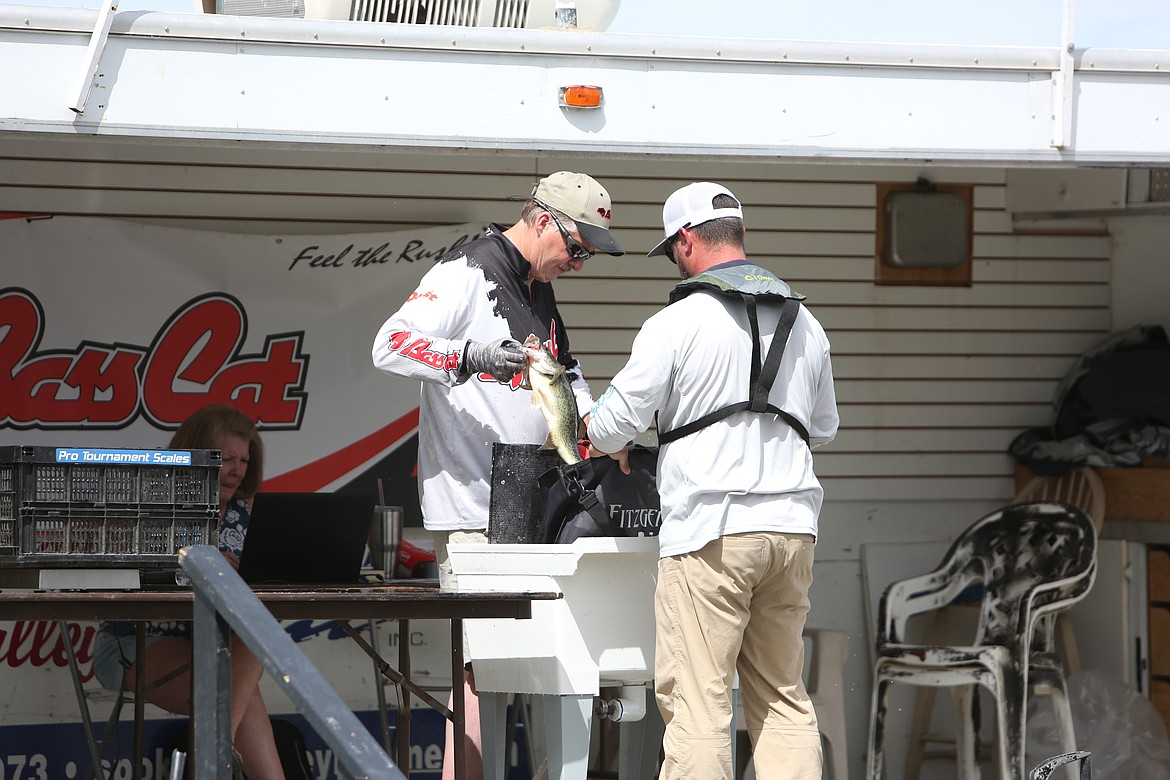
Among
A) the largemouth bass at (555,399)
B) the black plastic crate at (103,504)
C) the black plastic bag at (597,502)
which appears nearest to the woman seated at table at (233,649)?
the black plastic crate at (103,504)

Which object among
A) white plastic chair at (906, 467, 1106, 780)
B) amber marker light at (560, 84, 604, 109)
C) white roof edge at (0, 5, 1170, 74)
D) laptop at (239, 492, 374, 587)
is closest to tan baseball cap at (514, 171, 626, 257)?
amber marker light at (560, 84, 604, 109)

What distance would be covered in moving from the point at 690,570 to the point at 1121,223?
3.80m

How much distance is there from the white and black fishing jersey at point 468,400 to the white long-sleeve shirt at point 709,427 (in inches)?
19.1

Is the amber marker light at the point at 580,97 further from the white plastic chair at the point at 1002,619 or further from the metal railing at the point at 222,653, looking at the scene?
the white plastic chair at the point at 1002,619

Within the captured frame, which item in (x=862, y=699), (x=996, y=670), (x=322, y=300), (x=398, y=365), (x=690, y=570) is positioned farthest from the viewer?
(x=862, y=699)

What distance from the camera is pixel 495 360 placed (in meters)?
3.49

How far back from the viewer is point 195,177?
18.0ft

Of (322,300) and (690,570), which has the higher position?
(322,300)

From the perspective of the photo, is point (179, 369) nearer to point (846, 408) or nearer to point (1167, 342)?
point (846, 408)

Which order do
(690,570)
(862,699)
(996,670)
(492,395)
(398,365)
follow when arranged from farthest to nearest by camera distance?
1. (862,699)
2. (996,670)
3. (492,395)
4. (398,365)
5. (690,570)

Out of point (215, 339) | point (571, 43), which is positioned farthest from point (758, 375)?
point (215, 339)

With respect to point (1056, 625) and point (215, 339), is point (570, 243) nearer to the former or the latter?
point (215, 339)

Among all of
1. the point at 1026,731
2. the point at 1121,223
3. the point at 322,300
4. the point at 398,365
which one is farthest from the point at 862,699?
the point at 398,365

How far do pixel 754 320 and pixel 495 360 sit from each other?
0.65 metres
